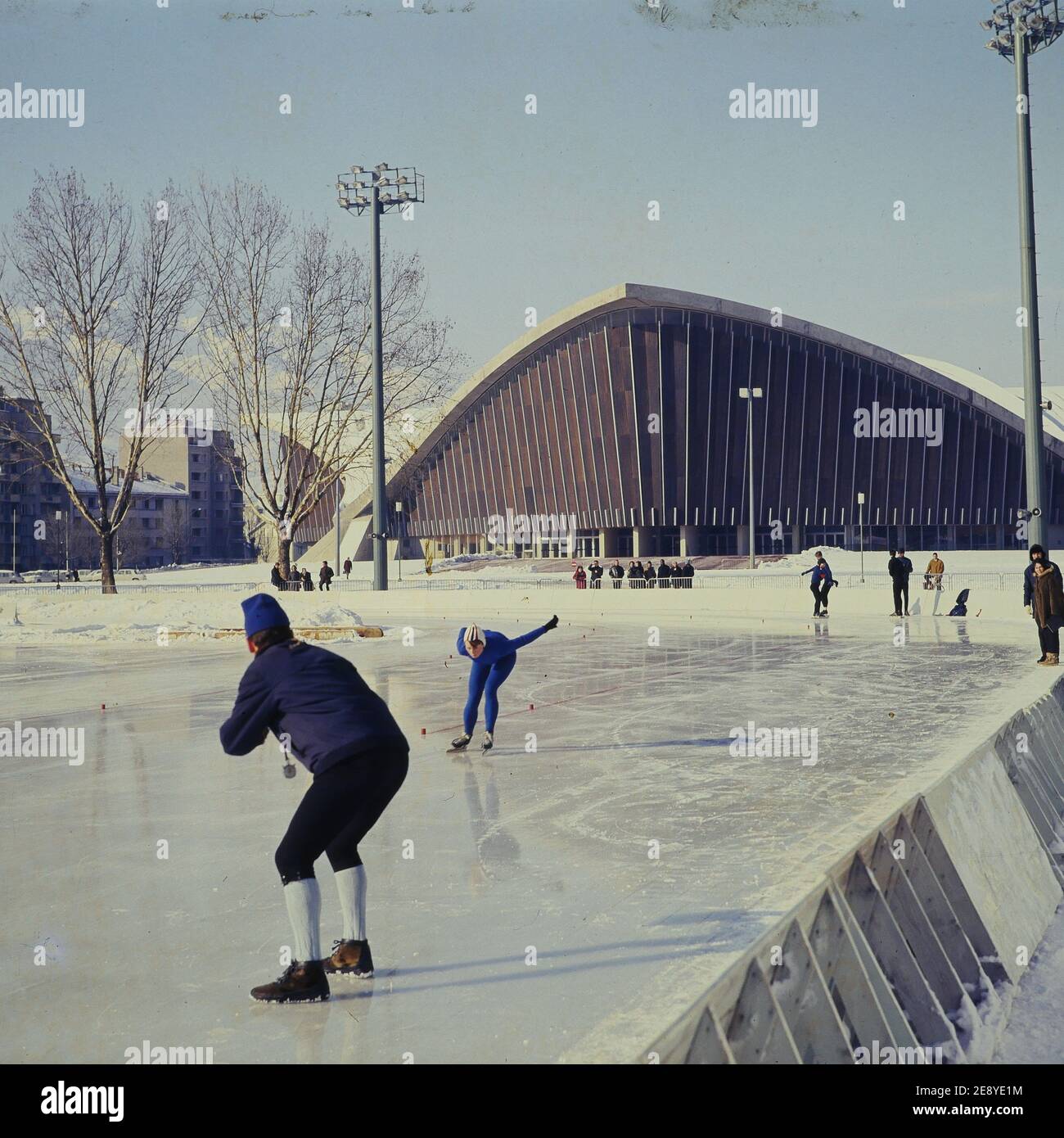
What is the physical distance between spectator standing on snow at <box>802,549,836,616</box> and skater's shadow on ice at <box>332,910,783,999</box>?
76.3ft

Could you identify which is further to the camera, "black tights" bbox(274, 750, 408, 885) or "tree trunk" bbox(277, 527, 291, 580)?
"tree trunk" bbox(277, 527, 291, 580)

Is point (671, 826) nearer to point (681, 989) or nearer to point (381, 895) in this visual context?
point (381, 895)

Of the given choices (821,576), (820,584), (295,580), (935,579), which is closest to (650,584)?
(935,579)

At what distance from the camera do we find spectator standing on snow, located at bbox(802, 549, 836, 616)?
1094 inches

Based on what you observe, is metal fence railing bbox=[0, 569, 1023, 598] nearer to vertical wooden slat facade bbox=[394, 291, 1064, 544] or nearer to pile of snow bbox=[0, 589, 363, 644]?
pile of snow bbox=[0, 589, 363, 644]

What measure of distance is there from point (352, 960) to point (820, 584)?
82.1ft

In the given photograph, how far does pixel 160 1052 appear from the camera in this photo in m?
3.88

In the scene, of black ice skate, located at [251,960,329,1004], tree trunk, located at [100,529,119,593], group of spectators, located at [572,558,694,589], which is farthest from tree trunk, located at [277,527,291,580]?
black ice skate, located at [251,960,329,1004]

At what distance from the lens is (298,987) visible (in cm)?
436

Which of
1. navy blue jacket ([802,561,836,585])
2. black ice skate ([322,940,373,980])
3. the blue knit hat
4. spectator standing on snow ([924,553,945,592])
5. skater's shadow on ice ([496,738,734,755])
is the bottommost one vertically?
skater's shadow on ice ([496,738,734,755])

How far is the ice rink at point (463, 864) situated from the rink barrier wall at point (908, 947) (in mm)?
294

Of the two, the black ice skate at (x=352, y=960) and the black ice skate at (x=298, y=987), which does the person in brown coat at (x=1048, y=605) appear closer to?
the black ice skate at (x=352, y=960)

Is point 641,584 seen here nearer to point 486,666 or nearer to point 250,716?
point 486,666

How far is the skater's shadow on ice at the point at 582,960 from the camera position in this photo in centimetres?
447
